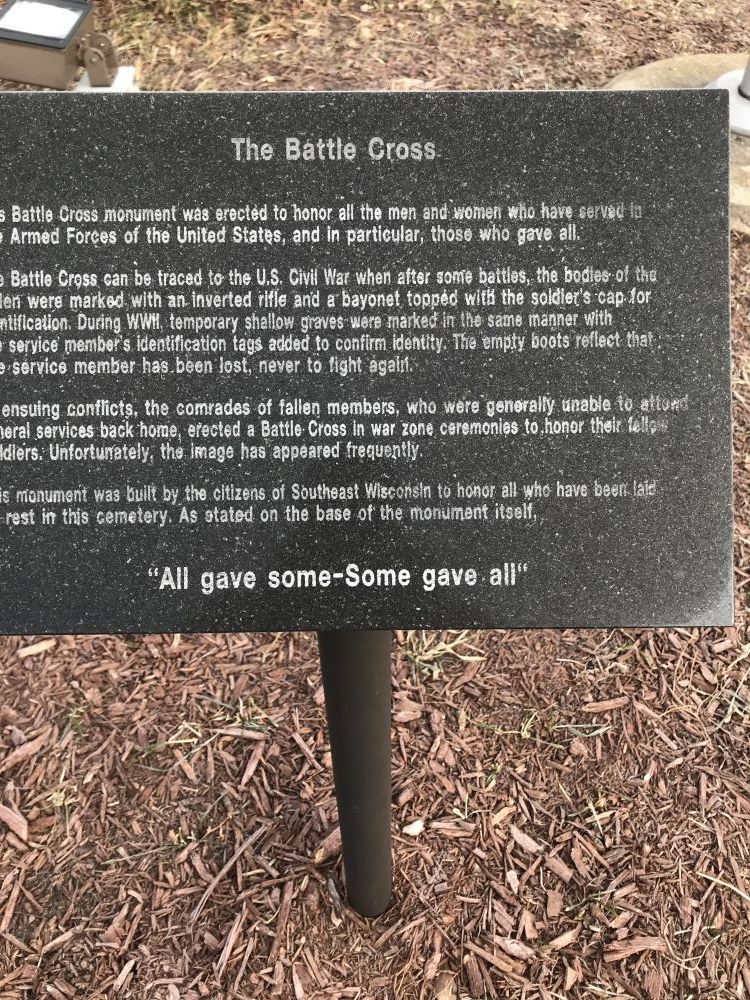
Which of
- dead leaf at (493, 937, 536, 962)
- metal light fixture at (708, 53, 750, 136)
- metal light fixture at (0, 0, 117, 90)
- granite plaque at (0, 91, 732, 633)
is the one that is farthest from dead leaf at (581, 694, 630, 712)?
metal light fixture at (0, 0, 117, 90)

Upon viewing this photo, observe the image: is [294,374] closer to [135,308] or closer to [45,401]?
[135,308]

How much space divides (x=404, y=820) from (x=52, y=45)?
17.0 feet

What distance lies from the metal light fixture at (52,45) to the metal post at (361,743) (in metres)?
4.99

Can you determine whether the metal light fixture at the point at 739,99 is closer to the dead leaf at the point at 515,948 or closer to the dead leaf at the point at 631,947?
the dead leaf at the point at 631,947

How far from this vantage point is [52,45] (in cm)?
556

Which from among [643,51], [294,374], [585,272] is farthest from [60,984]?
[643,51]

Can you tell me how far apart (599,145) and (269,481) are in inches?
34.7

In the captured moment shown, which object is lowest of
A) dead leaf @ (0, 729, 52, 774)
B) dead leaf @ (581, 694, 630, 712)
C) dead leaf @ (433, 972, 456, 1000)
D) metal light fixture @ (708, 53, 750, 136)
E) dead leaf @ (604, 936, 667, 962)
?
dead leaf @ (433, 972, 456, 1000)

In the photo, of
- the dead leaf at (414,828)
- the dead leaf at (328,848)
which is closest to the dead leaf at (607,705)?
the dead leaf at (414,828)

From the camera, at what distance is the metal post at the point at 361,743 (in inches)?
73.6

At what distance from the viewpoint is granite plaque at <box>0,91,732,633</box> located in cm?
165

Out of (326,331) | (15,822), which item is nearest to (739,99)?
(326,331)

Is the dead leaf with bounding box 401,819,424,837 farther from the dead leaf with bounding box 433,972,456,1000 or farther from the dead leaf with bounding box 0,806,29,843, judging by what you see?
the dead leaf with bounding box 0,806,29,843

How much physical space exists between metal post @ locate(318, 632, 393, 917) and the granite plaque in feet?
0.74
